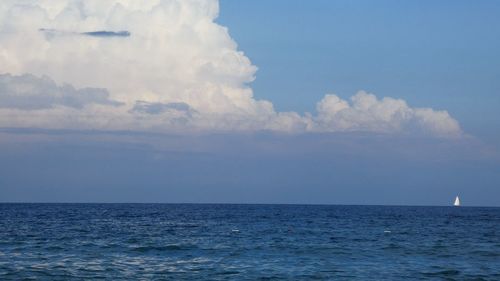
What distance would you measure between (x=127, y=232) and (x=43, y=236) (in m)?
11.9

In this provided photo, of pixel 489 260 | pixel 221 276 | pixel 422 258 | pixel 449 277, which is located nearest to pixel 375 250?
pixel 422 258

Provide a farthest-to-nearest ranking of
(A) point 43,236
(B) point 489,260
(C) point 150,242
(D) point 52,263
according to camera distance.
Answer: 1. (A) point 43,236
2. (C) point 150,242
3. (B) point 489,260
4. (D) point 52,263

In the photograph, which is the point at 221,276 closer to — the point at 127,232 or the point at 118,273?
the point at 118,273

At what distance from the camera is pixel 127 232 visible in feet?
271

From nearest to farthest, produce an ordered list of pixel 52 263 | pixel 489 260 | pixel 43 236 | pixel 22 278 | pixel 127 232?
1. pixel 22 278
2. pixel 52 263
3. pixel 489 260
4. pixel 43 236
5. pixel 127 232

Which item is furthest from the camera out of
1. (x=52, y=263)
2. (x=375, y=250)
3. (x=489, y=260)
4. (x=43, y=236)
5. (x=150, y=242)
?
(x=43, y=236)

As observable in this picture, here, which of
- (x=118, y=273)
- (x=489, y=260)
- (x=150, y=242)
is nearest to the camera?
(x=118, y=273)

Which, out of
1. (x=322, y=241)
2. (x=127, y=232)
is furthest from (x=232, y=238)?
(x=127, y=232)

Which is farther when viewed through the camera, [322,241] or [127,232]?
[127,232]

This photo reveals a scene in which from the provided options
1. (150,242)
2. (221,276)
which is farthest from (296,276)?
(150,242)

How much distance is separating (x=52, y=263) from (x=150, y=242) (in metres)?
18.6

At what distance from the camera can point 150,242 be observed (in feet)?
222

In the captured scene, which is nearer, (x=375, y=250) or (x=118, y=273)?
(x=118, y=273)

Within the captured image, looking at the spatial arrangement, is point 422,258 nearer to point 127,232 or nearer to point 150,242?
point 150,242
